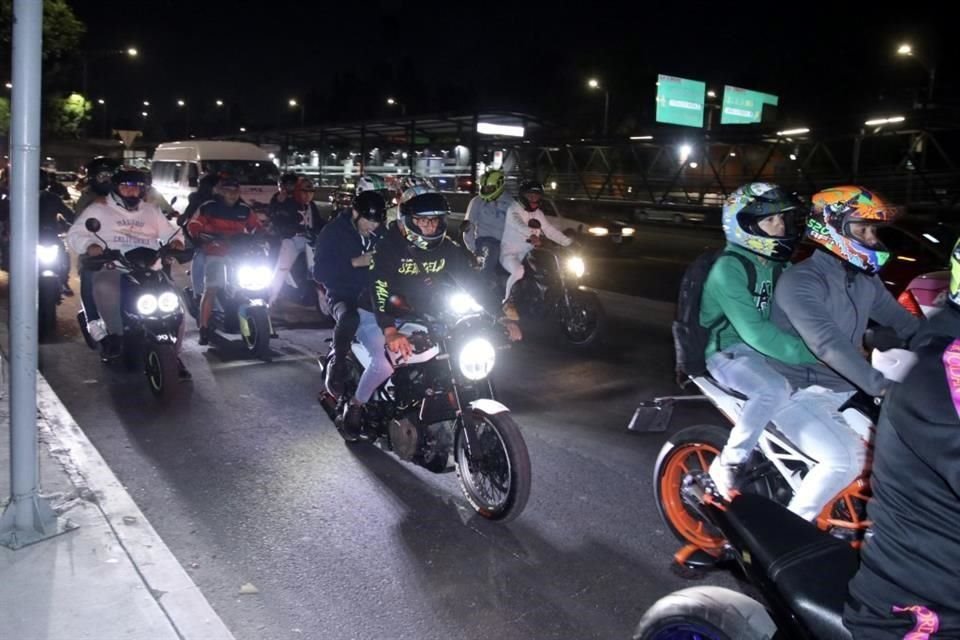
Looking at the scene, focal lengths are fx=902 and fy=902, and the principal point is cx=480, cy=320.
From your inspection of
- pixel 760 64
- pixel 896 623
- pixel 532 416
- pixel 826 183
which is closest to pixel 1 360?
pixel 532 416

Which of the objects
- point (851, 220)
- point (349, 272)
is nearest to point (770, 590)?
point (851, 220)

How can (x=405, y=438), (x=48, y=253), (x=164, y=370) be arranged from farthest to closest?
(x=48, y=253)
(x=164, y=370)
(x=405, y=438)

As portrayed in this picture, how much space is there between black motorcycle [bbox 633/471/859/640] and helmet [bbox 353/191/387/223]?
4477 millimetres

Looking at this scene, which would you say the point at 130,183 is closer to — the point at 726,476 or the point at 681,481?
the point at 681,481

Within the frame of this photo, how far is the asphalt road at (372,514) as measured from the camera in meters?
4.32

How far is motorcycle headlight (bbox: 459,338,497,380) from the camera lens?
5.37m

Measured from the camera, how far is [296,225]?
1262 cm

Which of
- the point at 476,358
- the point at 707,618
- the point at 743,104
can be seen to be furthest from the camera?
the point at 743,104

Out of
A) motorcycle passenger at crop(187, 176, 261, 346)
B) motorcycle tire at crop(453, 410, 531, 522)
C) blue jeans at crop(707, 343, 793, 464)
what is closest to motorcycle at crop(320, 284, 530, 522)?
motorcycle tire at crop(453, 410, 531, 522)

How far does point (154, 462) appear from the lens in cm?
630

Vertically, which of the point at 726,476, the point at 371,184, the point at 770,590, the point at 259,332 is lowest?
the point at 259,332

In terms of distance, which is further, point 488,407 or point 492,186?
point 492,186

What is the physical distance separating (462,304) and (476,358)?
0.38 m

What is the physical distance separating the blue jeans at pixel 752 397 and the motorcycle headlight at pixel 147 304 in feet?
17.4
